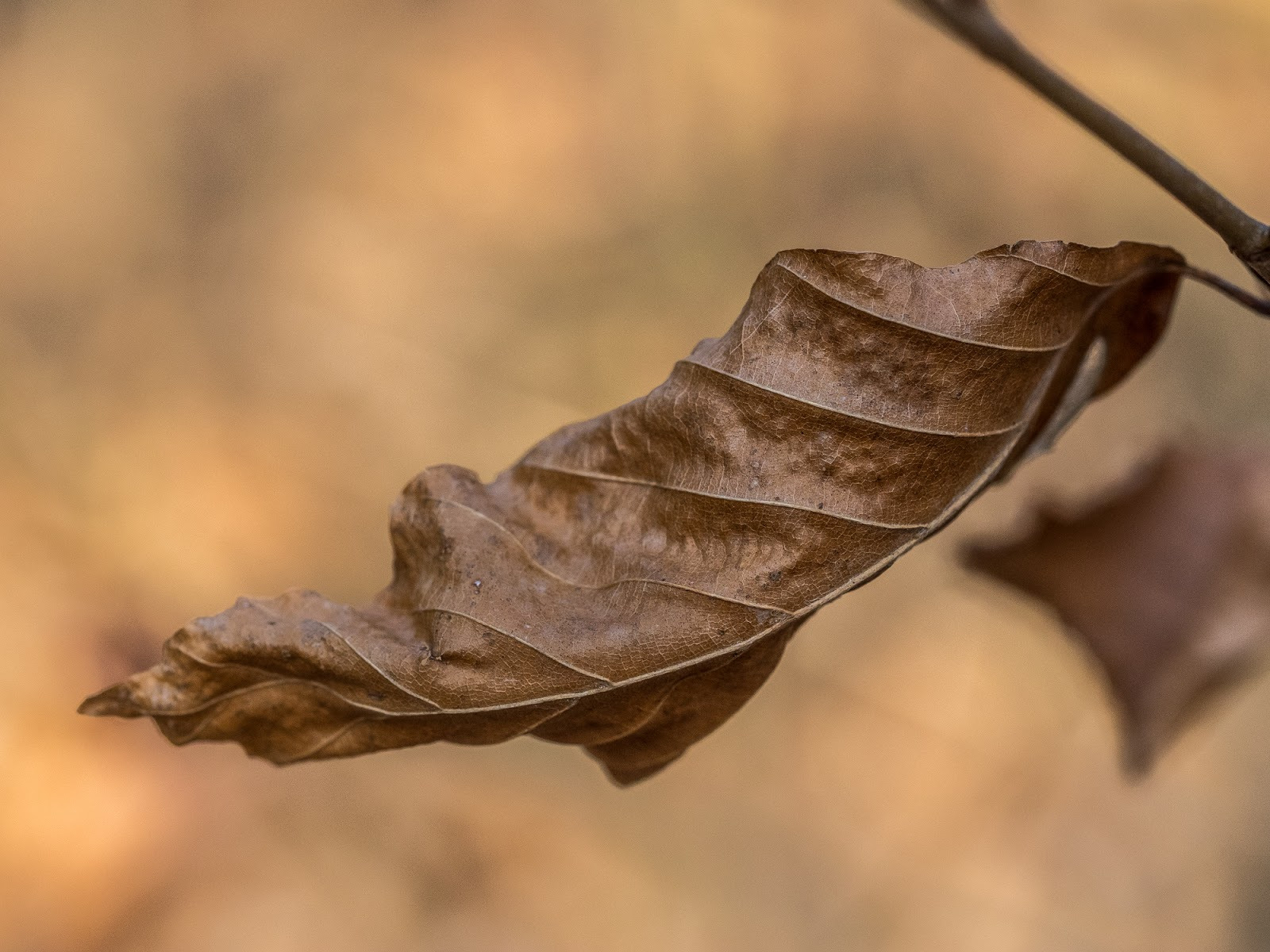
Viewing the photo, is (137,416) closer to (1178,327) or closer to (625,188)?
(625,188)

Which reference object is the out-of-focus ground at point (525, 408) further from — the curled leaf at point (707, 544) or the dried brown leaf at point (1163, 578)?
the curled leaf at point (707, 544)

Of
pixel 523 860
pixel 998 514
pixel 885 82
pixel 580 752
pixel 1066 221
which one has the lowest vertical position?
pixel 523 860

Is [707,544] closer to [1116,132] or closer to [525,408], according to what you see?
[1116,132]

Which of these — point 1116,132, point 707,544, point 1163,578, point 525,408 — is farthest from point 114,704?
point 525,408

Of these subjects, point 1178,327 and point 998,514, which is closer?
point 998,514

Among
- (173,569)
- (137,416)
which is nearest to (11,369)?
(137,416)
